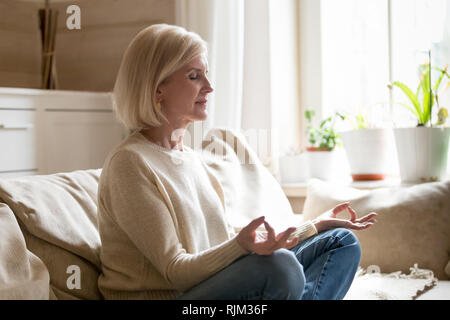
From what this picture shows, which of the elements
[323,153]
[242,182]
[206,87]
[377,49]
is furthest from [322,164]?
[206,87]

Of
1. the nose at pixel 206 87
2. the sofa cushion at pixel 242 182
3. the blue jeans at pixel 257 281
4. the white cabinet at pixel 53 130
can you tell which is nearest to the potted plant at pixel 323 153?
the sofa cushion at pixel 242 182

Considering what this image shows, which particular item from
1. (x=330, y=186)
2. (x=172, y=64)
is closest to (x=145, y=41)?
(x=172, y=64)

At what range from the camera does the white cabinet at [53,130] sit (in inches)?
87.0

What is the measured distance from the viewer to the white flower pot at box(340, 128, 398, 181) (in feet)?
8.37

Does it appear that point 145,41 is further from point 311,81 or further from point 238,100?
point 311,81

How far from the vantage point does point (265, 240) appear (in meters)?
1.05

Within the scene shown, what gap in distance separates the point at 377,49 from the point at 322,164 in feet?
1.95

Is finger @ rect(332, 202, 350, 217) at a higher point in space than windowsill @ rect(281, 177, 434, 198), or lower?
higher

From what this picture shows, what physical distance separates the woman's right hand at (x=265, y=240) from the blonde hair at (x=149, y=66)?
0.36 m

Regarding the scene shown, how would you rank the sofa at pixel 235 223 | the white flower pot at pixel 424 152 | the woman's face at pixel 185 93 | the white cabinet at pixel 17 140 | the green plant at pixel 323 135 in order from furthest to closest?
the green plant at pixel 323 135
the white flower pot at pixel 424 152
the white cabinet at pixel 17 140
the woman's face at pixel 185 93
the sofa at pixel 235 223

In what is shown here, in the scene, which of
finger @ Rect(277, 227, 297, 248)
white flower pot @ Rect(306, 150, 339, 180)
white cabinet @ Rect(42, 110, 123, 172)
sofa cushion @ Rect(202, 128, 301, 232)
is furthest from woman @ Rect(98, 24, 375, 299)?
white flower pot @ Rect(306, 150, 339, 180)

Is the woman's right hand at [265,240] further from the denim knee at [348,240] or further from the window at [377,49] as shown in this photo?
the window at [377,49]

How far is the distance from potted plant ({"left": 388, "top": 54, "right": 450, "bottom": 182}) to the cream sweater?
46.3 inches

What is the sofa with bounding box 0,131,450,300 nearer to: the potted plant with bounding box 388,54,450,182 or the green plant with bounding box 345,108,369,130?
the potted plant with bounding box 388,54,450,182
